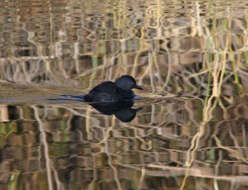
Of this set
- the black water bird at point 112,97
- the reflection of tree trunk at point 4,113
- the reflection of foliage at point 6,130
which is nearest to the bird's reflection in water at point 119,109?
the black water bird at point 112,97

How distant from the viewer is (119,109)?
6727 mm

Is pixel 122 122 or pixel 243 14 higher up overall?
pixel 243 14

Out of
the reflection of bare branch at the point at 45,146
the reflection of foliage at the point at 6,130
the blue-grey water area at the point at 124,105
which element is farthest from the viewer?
the reflection of foliage at the point at 6,130

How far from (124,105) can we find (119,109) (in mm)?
208

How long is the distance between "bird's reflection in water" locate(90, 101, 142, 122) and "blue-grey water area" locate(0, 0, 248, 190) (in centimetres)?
2

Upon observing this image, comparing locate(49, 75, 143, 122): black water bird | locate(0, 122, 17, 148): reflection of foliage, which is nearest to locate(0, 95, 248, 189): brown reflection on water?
locate(0, 122, 17, 148): reflection of foliage

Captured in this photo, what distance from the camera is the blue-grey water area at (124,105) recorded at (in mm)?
4289

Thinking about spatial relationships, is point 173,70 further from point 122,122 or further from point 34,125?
point 34,125

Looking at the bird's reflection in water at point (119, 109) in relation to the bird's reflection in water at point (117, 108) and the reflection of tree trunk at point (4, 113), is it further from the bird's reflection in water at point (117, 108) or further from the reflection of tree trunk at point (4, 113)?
the reflection of tree trunk at point (4, 113)

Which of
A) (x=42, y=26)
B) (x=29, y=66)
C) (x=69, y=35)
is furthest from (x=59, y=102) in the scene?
(x=42, y=26)

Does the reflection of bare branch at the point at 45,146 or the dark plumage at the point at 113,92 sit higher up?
the dark plumage at the point at 113,92

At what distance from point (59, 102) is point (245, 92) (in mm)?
2146

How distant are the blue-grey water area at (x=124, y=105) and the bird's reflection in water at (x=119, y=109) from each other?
17 mm

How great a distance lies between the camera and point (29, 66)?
333 inches
